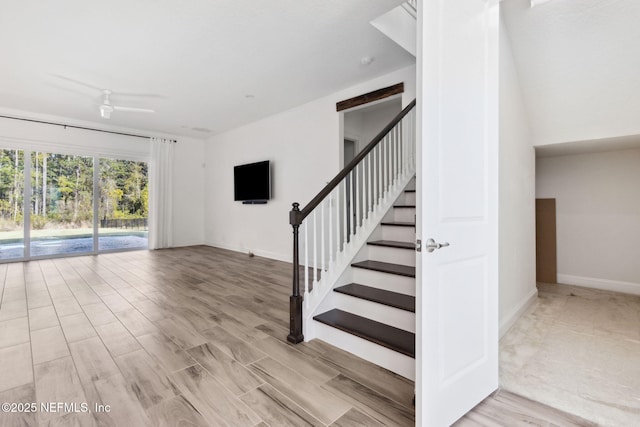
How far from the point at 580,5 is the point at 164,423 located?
367 centimetres

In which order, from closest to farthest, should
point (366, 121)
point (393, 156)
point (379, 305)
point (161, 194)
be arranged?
point (379, 305) < point (393, 156) < point (366, 121) < point (161, 194)

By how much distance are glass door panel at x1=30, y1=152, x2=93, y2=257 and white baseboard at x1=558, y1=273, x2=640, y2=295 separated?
832 centimetres

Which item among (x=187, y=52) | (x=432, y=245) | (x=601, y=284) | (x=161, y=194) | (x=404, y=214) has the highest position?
(x=187, y=52)

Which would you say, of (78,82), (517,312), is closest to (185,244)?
(78,82)

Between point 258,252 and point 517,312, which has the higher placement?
point 258,252

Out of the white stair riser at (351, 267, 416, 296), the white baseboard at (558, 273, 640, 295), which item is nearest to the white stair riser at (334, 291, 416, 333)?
the white stair riser at (351, 267, 416, 296)

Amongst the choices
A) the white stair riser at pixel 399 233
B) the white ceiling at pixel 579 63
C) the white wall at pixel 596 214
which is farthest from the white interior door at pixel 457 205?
the white wall at pixel 596 214

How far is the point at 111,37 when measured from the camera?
9.95ft

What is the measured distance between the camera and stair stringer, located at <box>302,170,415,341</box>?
234 cm

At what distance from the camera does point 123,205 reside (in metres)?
6.52

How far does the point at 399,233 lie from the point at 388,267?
1.77 feet

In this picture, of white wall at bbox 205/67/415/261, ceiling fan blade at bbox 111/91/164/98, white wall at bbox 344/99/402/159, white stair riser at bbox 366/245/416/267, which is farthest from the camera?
white wall at bbox 344/99/402/159

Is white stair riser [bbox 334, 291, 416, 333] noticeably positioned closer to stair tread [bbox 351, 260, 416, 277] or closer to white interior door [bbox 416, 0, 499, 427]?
stair tread [bbox 351, 260, 416, 277]

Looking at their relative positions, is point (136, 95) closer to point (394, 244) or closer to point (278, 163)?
point (278, 163)
